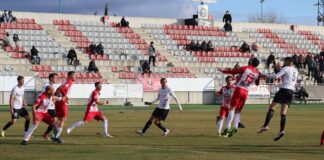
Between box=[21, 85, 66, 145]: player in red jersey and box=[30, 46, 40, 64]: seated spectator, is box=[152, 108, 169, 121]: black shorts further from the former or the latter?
box=[30, 46, 40, 64]: seated spectator

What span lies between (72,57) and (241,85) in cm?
3722

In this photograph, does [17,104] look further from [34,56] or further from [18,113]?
[34,56]

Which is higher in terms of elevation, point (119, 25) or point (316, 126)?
point (119, 25)

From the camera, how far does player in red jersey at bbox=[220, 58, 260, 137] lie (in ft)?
77.0

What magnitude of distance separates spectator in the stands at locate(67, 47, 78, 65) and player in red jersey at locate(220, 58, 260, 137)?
119ft

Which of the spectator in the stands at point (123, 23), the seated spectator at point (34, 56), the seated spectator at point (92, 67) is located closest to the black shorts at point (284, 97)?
the seated spectator at point (92, 67)

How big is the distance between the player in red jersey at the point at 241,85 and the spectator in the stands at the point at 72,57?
36.3 meters

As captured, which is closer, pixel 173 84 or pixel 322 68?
pixel 173 84

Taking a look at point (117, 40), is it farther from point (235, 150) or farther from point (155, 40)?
point (235, 150)

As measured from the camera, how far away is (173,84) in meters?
58.7

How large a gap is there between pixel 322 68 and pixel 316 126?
1544 inches

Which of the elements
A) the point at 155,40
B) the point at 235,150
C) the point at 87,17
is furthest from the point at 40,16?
the point at 235,150

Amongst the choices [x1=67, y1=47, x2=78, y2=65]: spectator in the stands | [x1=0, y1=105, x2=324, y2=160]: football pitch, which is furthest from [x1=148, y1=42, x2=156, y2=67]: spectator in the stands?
[x1=0, y1=105, x2=324, y2=160]: football pitch

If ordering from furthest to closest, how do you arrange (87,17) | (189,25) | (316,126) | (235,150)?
(189,25) < (87,17) < (316,126) < (235,150)
